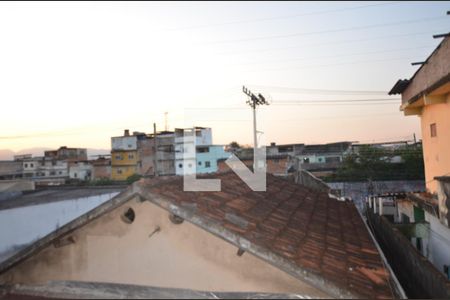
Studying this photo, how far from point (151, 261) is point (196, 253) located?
0.56 meters

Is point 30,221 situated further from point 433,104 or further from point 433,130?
point 433,130

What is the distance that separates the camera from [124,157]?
161 ft

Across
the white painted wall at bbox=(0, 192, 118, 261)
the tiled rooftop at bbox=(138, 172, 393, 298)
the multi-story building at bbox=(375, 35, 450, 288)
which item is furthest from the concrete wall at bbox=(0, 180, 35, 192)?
the multi-story building at bbox=(375, 35, 450, 288)

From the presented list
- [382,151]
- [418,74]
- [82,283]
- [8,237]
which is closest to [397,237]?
[418,74]

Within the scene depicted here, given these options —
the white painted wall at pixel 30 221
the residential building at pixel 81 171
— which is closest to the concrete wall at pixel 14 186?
the white painted wall at pixel 30 221

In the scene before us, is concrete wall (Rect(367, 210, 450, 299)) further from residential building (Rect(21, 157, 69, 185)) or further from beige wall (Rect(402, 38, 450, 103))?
residential building (Rect(21, 157, 69, 185))

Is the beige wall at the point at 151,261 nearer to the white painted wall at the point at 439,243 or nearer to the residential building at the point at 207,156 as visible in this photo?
the white painted wall at the point at 439,243

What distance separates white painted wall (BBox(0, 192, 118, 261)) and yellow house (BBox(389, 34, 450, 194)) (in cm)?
1023

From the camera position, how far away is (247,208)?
16.5 feet

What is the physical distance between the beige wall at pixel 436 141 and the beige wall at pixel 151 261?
7.20 metres

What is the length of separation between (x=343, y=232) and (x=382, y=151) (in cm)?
2994

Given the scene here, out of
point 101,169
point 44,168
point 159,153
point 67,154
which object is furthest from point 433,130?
point 67,154

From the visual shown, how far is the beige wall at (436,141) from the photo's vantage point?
8955mm

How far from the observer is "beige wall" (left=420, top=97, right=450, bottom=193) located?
895 cm
